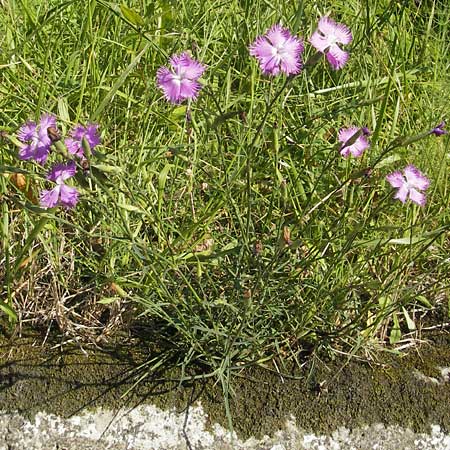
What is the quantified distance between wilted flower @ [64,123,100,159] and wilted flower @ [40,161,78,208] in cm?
3

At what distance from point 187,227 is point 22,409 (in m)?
0.41

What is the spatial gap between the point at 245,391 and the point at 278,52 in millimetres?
591

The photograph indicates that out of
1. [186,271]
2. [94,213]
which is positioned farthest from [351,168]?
[94,213]

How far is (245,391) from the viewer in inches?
47.3

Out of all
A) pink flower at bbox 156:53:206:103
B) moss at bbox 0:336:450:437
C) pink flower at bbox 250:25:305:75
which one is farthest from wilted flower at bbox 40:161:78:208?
moss at bbox 0:336:450:437

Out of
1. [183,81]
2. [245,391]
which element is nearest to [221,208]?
[245,391]

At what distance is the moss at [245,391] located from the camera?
118cm

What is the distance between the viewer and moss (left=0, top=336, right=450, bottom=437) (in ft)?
3.87

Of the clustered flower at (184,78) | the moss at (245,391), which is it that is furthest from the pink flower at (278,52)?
the moss at (245,391)

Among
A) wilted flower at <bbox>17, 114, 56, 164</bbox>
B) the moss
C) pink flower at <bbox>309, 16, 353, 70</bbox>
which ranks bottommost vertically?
the moss

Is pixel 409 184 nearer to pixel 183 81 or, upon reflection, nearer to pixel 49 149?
pixel 183 81

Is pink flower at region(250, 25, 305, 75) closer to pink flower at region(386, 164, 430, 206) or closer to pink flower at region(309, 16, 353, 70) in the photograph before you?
pink flower at region(309, 16, 353, 70)

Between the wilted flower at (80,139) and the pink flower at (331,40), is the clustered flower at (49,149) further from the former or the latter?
the pink flower at (331,40)

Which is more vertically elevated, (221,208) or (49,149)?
(221,208)
